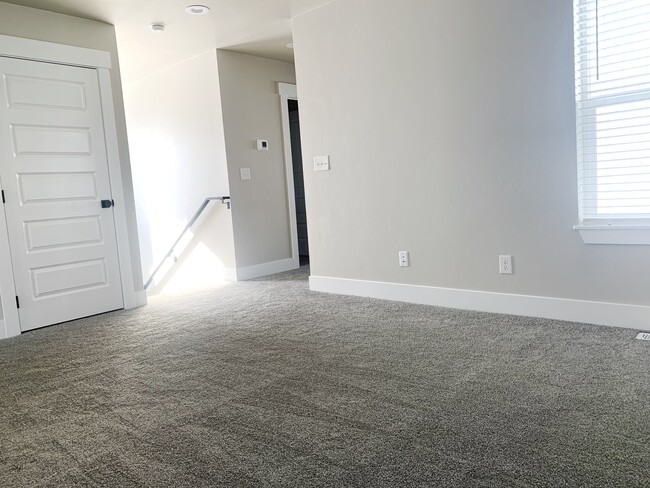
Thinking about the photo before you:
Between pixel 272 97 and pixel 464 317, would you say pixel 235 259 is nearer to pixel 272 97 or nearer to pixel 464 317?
pixel 272 97

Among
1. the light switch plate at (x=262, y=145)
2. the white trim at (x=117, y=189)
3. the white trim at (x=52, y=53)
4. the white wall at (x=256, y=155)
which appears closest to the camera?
the white trim at (x=52, y=53)

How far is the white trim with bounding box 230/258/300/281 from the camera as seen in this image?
5388mm

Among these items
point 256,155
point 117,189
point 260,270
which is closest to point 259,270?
point 260,270

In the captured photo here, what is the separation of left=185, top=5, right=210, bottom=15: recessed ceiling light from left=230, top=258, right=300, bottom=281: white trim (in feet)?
8.01

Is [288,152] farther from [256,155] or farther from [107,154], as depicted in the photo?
[107,154]

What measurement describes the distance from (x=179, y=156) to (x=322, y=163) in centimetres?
218

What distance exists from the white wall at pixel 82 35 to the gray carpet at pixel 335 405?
127 centimetres

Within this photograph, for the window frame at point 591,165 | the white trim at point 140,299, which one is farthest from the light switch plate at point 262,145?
the window frame at point 591,165

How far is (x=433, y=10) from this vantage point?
3502 mm

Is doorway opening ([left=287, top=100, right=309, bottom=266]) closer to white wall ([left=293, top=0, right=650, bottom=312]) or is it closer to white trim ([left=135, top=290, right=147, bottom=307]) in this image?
white wall ([left=293, top=0, right=650, bottom=312])

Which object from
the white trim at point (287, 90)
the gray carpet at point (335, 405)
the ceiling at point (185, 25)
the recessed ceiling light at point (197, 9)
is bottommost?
the gray carpet at point (335, 405)

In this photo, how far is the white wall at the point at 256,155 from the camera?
5313mm

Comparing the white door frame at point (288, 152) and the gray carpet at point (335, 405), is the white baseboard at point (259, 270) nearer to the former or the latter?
the white door frame at point (288, 152)

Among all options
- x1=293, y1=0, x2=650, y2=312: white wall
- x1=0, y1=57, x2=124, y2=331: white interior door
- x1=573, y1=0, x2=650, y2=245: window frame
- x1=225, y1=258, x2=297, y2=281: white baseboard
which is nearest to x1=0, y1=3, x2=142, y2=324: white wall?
A: x1=0, y1=57, x2=124, y2=331: white interior door
